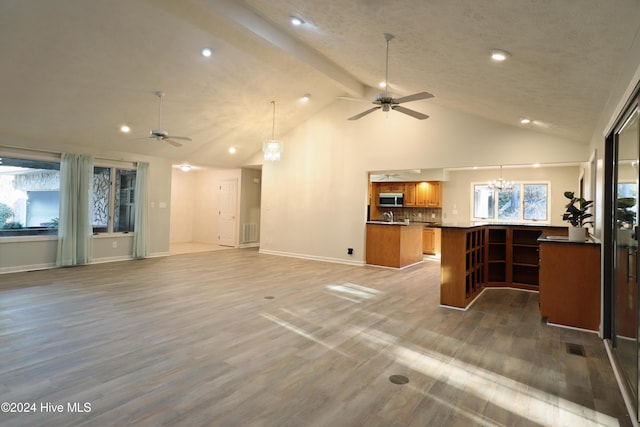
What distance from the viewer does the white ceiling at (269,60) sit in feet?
8.87

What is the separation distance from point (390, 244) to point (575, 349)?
4.47 meters

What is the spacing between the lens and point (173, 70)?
18.8ft

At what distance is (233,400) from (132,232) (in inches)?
289

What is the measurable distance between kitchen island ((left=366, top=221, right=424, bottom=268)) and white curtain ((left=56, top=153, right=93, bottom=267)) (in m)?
6.15

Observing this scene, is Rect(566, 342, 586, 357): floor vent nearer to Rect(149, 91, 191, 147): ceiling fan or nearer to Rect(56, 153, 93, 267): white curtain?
Rect(149, 91, 191, 147): ceiling fan

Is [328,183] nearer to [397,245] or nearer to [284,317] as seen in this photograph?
[397,245]

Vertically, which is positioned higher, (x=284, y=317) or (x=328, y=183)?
(x=328, y=183)

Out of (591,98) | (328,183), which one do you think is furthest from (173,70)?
(591,98)

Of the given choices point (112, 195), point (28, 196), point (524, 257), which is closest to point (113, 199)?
point (112, 195)

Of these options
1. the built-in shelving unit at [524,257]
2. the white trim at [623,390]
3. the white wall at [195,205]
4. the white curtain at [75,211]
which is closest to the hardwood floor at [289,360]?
the white trim at [623,390]

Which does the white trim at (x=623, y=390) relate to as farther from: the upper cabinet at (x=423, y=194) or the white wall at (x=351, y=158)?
the upper cabinet at (x=423, y=194)

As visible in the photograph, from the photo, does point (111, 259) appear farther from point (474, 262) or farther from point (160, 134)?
point (474, 262)

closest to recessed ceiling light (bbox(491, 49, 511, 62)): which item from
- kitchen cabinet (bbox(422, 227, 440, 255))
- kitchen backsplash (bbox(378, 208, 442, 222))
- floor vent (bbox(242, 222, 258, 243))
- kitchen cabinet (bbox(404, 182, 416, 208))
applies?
kitchen cabinet (bbox(422, 227, 440, 255))

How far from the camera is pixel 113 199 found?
8.23 meters
